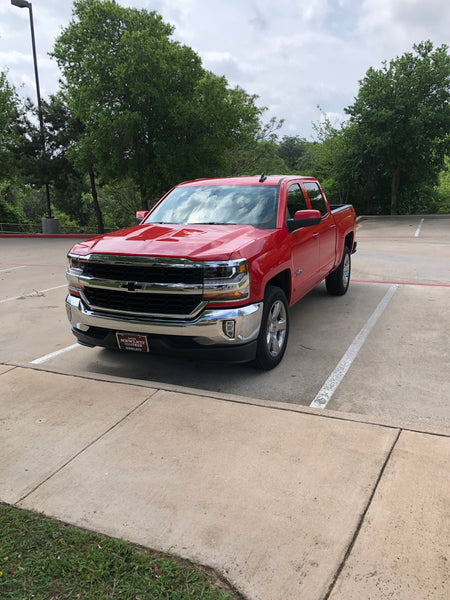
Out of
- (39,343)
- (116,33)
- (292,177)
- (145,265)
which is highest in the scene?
(116,33)

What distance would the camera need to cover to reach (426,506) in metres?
2.71

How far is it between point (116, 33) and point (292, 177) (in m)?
19.2

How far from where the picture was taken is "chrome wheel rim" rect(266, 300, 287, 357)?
4.78 m

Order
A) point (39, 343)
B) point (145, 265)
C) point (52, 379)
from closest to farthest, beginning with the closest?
1. point (145, 265)
2. point (52, 379)
3. point (39, 343)

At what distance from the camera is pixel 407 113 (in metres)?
27.5

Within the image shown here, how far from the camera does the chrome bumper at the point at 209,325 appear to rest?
4.20 m

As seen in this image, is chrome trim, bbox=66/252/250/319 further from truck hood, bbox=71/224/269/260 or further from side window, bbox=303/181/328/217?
side window, bbox=303/181/328/217

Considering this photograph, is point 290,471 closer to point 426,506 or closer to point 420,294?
point 426,506

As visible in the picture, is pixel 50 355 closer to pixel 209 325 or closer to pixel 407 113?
pixel 209 325

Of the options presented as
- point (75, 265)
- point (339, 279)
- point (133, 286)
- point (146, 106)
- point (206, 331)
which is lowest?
point (339, 279)

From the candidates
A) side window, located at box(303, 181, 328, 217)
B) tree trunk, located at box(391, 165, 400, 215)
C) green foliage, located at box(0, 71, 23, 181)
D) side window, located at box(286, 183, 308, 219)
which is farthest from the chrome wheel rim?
tree trunk, located at box(391, 165, 400, 215)

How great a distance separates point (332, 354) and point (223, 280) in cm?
191

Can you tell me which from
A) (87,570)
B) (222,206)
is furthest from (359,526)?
(222,206)

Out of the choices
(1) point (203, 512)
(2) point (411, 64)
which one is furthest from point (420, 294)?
(2) point (411, 64)
